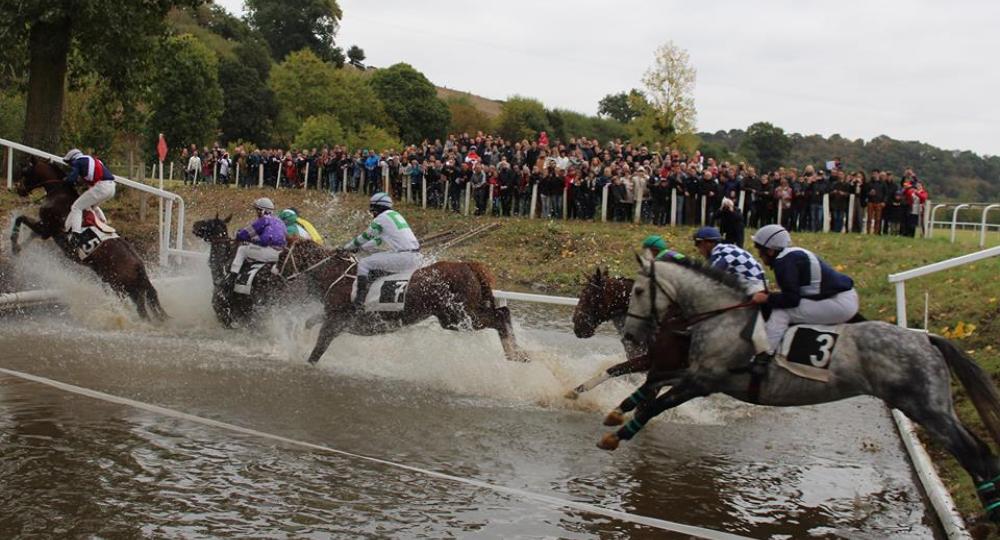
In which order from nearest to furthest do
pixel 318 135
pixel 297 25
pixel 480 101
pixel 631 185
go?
pixel 631 185
pixel 318 135
pixel 297 25
pixel 480 101

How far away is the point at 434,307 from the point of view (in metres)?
13.0

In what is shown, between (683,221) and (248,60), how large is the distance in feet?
215

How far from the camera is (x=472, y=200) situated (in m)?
30.9

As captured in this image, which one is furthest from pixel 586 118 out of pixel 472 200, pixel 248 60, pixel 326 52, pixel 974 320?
pixel 974 320

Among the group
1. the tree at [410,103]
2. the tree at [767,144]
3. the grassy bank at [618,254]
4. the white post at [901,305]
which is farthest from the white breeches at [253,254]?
the tree at [767,144]

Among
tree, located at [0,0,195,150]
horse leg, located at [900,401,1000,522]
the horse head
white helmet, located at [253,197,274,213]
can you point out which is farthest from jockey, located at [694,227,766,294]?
tree, located at [0,0,195,150]

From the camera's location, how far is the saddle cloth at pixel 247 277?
1491 centimetres

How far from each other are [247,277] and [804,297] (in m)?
8.93

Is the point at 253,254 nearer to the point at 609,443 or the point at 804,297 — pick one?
the point at 609,443

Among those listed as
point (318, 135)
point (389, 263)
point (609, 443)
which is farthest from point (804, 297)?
point (318, 135)

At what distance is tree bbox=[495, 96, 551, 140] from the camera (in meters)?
88.8

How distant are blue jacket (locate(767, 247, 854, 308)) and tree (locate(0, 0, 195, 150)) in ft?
55.5

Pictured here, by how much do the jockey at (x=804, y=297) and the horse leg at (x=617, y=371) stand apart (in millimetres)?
2486

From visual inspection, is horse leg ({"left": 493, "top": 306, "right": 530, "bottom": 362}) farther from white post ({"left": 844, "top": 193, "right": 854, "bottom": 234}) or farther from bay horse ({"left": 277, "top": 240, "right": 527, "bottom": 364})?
white post ({"left": 844, "top": 193, "right": 854, "bottom": 234})
